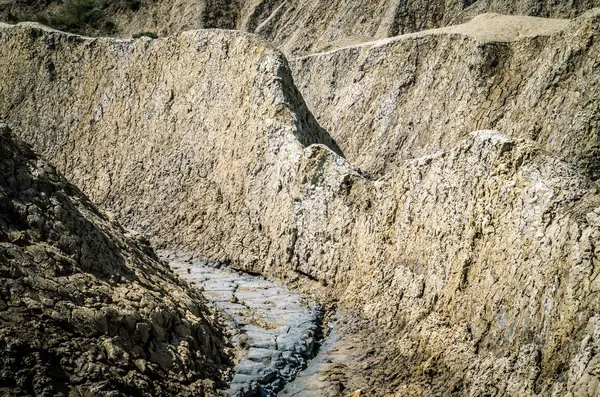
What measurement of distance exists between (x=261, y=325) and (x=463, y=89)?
15.3 meters

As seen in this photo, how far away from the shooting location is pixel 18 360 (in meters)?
6.06

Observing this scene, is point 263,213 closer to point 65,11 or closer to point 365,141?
point 365,141

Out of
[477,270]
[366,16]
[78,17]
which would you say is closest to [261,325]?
[477,270]

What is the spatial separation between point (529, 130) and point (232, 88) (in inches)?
329

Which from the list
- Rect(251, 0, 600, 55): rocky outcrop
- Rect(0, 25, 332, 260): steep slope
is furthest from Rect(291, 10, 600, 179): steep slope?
Rect(0, 25, 332, 260): steep slope

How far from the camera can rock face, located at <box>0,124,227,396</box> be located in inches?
249

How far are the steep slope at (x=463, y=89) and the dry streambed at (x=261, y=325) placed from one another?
29.6 ft

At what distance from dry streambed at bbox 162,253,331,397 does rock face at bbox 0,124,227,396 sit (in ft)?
1.51

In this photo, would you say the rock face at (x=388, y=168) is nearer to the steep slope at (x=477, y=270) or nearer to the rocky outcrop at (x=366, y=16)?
the steep slope at (x=477, y=270)

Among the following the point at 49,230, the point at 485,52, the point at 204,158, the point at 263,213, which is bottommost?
the point at 49,230

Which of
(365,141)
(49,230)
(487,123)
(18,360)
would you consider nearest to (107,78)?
(365,141)

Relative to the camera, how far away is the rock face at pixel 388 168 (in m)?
7.14

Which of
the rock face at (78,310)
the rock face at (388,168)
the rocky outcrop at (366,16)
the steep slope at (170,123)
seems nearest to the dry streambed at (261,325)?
the rock face at (78,310)

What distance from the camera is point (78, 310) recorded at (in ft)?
23.0
